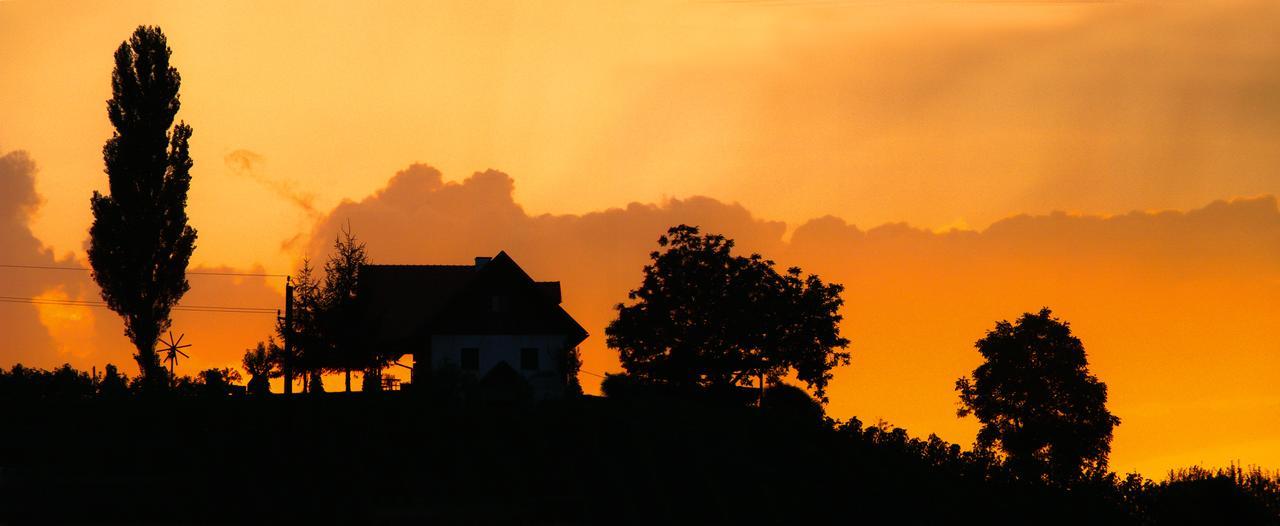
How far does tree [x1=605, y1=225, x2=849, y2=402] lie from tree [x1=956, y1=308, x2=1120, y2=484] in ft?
31.1

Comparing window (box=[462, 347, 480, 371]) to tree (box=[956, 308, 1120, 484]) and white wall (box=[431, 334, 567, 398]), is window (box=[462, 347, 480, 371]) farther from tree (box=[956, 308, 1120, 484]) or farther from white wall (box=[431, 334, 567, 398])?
tree (box=[956, 308, 1120, 484])

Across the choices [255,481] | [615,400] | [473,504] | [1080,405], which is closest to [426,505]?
[473,504]

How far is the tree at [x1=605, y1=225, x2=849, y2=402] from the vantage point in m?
74.1

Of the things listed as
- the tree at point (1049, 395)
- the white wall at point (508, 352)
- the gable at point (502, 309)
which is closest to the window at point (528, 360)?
the white wall at point (508, 352)

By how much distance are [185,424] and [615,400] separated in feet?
63.7

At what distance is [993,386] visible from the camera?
70.9m

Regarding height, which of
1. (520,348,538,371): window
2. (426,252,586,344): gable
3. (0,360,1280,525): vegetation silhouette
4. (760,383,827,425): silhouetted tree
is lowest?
(0,360,1280,525): vegetation silhouette

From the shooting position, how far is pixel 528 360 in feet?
237

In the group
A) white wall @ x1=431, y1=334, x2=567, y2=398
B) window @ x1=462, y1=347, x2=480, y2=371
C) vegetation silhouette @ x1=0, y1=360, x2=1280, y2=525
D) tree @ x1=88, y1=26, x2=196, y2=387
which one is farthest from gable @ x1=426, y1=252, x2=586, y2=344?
vegetation silhouette @ x1=0, y1=360, x2=1280, y2=525

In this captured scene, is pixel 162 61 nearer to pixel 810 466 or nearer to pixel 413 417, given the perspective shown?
pixel 413 417

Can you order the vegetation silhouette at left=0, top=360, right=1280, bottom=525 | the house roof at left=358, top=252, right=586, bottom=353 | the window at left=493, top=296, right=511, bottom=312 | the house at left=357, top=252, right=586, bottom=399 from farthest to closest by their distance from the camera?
the window at left=493, top=296, right=511, bottom=312
the house roof at left=358, top=252, right=586, bottom=353
the house at left=357, top=252, right=586, bottom=399
the vegetation silhouette at left=0, top=360, right=1280, bottom=525

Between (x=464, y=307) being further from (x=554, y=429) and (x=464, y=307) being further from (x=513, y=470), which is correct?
(x=513, y=470)

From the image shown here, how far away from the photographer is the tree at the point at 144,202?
2653 inches

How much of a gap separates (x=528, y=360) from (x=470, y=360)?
10.4 feet
